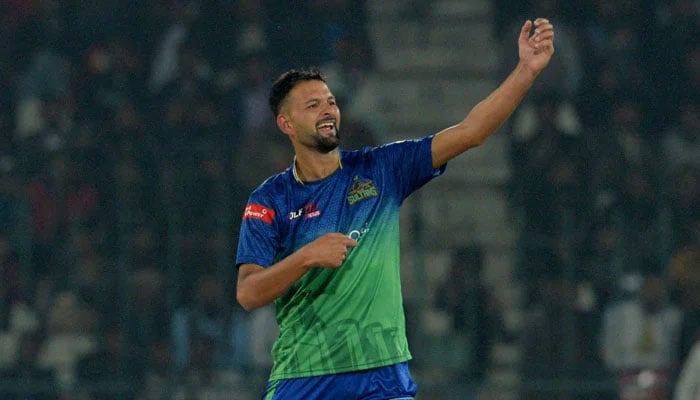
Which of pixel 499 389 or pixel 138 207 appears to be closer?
pixel 499 389

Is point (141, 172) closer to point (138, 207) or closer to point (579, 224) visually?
point (138, 207)

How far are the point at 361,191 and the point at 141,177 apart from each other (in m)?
6.25

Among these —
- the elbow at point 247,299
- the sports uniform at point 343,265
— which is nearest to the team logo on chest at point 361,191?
the sports uniform at point 343,265

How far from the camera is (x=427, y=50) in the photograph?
1248cm

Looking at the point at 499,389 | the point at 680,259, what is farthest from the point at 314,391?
the point at 680,259

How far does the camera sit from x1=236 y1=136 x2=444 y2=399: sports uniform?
5406 millimetres

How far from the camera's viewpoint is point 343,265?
5441mm

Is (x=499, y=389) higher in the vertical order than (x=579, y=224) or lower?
lower

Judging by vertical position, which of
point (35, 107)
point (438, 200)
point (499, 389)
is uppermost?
point (35, 107)

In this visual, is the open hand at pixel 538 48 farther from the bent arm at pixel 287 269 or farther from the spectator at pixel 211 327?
the spectator at pixel 211 327

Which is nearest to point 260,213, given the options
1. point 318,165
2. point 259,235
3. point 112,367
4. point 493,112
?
point 259,235

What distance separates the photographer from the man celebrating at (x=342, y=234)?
537cm

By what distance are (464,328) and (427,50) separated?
9.22 ft

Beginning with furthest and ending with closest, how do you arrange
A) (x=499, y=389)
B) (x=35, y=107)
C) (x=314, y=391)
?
(x=35, y=107)
(x=499, y=389)
(x=314, y=391)
